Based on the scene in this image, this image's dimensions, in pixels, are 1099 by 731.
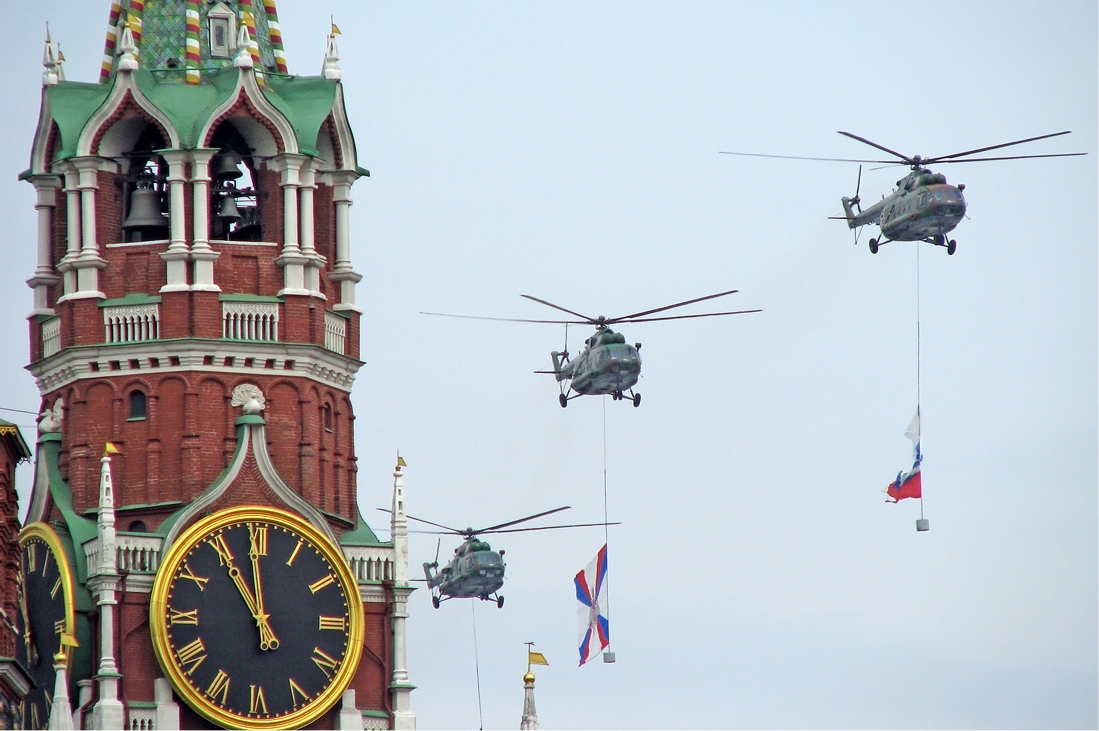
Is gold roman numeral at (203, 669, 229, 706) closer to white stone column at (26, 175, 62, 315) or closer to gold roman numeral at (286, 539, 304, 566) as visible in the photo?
gold roman numeral at (286, 539, 304, 566)

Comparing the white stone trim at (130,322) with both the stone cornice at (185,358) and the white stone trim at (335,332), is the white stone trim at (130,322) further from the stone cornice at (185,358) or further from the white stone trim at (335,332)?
the white stone trim at (335,332)

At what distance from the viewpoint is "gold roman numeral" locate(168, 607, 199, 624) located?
373ft

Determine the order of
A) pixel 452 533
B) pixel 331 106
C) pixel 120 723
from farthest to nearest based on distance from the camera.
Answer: pixel 452 533
pixel 331 106
pixel 120 723

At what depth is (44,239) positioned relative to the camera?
120500 mm

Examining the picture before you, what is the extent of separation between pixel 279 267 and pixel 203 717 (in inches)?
546

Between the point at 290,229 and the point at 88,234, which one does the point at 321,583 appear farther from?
the point at 88,234

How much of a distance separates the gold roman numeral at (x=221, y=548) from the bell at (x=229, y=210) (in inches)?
416

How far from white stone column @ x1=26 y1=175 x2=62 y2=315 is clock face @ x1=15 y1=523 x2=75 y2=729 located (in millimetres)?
7503

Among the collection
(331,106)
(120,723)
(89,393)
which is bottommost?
(120,723)

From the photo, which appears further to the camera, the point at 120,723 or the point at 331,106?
the point at 331,106

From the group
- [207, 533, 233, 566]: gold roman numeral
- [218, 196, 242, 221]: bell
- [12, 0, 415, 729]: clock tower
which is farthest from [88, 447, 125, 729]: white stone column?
[218, 196, 242, 221]: bell

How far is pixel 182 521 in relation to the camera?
4525 inches

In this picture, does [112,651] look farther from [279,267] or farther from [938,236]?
[938,236]

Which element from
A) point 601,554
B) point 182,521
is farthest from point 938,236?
point 182,521
